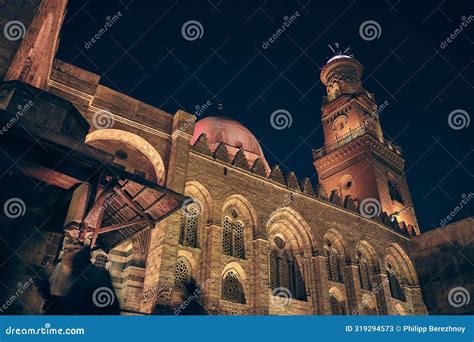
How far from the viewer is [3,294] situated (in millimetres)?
8195

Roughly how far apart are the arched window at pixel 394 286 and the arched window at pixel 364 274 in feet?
6.34

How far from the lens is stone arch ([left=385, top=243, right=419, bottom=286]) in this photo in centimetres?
2292

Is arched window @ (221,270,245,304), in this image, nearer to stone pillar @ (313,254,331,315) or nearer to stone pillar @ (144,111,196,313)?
stone pillar @ (144,111,196,313)

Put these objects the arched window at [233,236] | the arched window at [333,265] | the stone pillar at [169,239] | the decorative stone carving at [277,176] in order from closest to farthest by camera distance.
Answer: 1. the stone pillar at [169,239]
2. the arched window at [233,236]
3. the arched window at [333,265]
4. the decorative stone carving at [277,176]

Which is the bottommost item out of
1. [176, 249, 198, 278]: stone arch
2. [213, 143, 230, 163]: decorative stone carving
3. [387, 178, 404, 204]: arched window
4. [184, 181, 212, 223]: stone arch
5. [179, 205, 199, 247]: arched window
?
[176, 249, 198, 278]: stone arch

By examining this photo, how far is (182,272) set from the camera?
14844mm

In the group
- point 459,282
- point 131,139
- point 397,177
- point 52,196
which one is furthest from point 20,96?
point 397,177

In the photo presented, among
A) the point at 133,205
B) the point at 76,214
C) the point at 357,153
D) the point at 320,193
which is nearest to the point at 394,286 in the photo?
the point at 320,193

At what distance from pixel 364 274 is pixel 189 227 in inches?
424

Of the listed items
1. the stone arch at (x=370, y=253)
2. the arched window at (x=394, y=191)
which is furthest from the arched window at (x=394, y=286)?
the arched window at (x=394, y=191)

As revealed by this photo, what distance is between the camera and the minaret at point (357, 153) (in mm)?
27469

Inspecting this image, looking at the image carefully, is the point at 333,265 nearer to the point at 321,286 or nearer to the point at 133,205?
the point at 321,286

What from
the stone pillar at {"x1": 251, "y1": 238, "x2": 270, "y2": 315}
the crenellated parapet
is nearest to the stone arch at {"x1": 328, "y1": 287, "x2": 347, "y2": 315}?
the stone pillar at {"x1": 251, "y1": 238, "x2": 270, "y2": 315}

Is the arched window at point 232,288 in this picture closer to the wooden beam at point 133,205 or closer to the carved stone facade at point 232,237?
the carved stone facade at point 232,237
